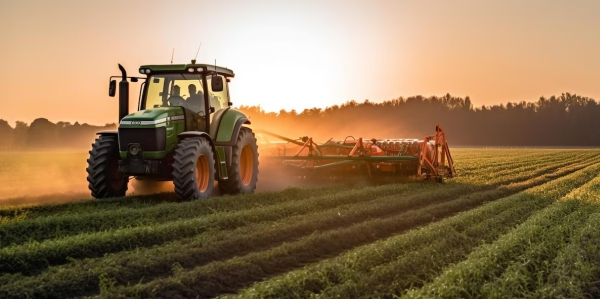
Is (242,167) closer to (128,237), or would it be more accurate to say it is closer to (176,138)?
(176,138)

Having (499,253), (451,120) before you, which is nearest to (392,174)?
(499,253)

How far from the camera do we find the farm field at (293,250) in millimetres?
7145

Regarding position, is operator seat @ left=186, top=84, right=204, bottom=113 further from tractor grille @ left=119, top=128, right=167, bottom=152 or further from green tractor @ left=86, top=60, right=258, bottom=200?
tractor grille @ left=119, top=128, right=167, bottom=152

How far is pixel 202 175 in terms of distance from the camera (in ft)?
46.1

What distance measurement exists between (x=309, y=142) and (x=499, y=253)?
11.8 metres

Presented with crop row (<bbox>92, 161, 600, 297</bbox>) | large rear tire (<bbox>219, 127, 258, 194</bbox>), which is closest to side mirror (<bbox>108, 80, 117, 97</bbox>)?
large rear tire (<bbox>219, 127, 258, 194</bbox>)

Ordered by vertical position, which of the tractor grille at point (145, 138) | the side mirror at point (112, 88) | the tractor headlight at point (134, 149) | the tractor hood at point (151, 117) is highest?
the side mirror at point (112, 88)

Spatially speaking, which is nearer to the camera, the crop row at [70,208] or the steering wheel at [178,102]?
the crop row at [70,208]

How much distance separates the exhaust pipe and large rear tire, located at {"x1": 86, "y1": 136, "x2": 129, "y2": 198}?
2.13 feet

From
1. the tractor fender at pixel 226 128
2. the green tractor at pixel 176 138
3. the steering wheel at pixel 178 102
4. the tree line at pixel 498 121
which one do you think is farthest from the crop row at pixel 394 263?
the tree line at pixel 498 121

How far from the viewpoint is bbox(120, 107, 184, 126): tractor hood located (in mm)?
13172

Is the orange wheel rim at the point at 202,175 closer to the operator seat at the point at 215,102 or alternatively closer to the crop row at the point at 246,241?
the operator seat at the point at 215,102

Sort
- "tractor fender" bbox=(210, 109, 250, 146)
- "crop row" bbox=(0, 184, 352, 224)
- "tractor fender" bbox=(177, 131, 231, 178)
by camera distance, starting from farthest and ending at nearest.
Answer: "tractor fender" bbox=(210, 109, 250, 146)
"tractor fender" bbox=(177, 131, 231, 178)
"crop row" bbox=(0, 184, 352, 224)

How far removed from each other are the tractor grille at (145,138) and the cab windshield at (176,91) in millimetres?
1164
